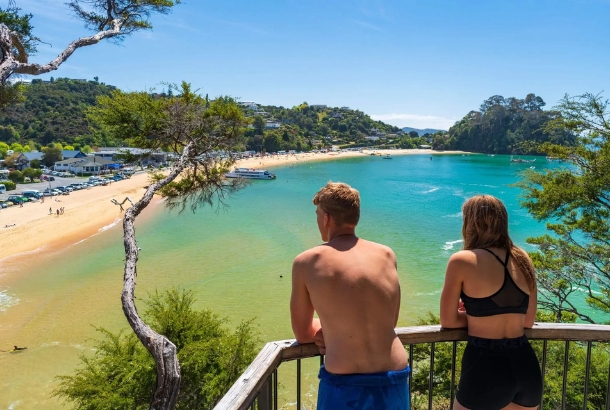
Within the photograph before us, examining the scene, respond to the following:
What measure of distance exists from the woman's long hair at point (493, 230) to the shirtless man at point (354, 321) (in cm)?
59

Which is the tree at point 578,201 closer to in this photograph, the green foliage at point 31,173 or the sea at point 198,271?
the sea at point 198,271

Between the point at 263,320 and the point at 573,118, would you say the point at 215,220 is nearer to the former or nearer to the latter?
the point at 263,320

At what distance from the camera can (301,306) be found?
1893 mm

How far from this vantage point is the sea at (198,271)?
14.6 metres

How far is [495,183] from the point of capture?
67250 mm

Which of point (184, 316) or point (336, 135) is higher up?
point (336, 135)

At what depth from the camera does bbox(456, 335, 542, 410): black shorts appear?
2125 mm

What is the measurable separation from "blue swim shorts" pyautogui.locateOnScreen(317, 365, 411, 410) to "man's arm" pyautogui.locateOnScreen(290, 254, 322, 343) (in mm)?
220

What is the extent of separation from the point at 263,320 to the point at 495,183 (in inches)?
2364

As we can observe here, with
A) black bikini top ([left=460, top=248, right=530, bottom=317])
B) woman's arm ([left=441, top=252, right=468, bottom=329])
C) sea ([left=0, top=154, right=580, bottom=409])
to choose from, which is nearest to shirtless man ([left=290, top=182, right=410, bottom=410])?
woman's arm ([left=441, top=252, right=468, bottom=329])

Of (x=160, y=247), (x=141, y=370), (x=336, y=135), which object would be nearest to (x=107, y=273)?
(x=160, y=247)

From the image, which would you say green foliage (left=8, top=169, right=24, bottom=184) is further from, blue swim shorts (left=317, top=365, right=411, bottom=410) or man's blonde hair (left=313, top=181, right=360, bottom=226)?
blue swim shorts (left=317, top=365, right=411, bottom=410)

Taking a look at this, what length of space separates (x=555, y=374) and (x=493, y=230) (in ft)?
25.4

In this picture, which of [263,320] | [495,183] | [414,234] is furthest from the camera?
[495,183]
